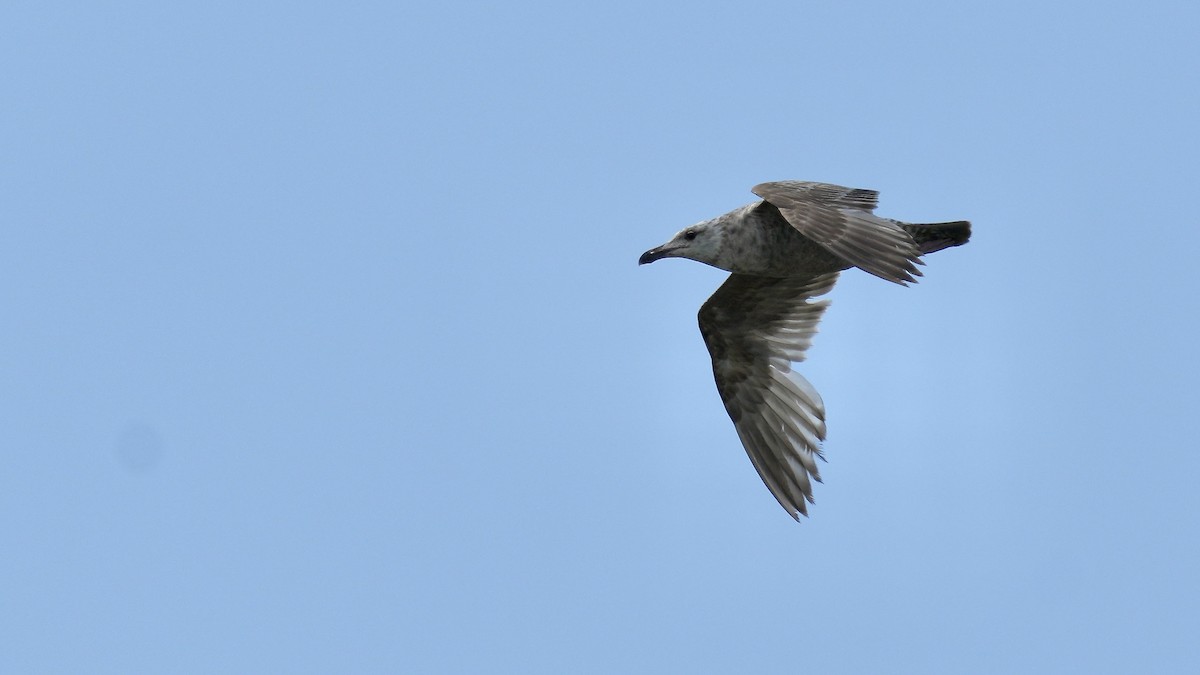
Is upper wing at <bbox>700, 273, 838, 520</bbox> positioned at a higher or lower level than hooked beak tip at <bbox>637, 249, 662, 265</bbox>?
lower

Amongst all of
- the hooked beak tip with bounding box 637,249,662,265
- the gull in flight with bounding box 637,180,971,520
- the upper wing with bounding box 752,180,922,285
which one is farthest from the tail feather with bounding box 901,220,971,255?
the hooked beak tip with bounding box 637,249,662,265

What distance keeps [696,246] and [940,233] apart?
1.82 metres

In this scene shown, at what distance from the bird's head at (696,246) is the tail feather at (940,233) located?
137cm

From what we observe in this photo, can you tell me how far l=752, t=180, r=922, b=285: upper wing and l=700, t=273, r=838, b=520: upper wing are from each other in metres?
1.62

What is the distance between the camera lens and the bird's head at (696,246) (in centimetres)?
1123

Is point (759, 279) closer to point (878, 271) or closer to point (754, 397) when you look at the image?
point (754, 397)

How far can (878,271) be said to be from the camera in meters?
9.67

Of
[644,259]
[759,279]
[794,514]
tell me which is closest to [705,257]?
[644,259]

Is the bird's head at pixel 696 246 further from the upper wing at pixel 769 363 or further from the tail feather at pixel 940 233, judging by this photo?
the tail feather at pixel 940 233

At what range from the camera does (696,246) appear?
11.3m

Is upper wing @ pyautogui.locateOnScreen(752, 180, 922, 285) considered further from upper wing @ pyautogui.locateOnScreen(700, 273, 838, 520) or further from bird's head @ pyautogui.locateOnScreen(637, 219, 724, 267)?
upper wing @ pyautogui.locateOnScreen(700, 273, 838, 520)

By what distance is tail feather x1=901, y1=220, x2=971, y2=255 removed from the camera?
11297 millimetres

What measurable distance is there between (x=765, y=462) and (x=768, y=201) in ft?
7.99

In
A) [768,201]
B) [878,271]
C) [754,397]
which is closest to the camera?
[878,271]
